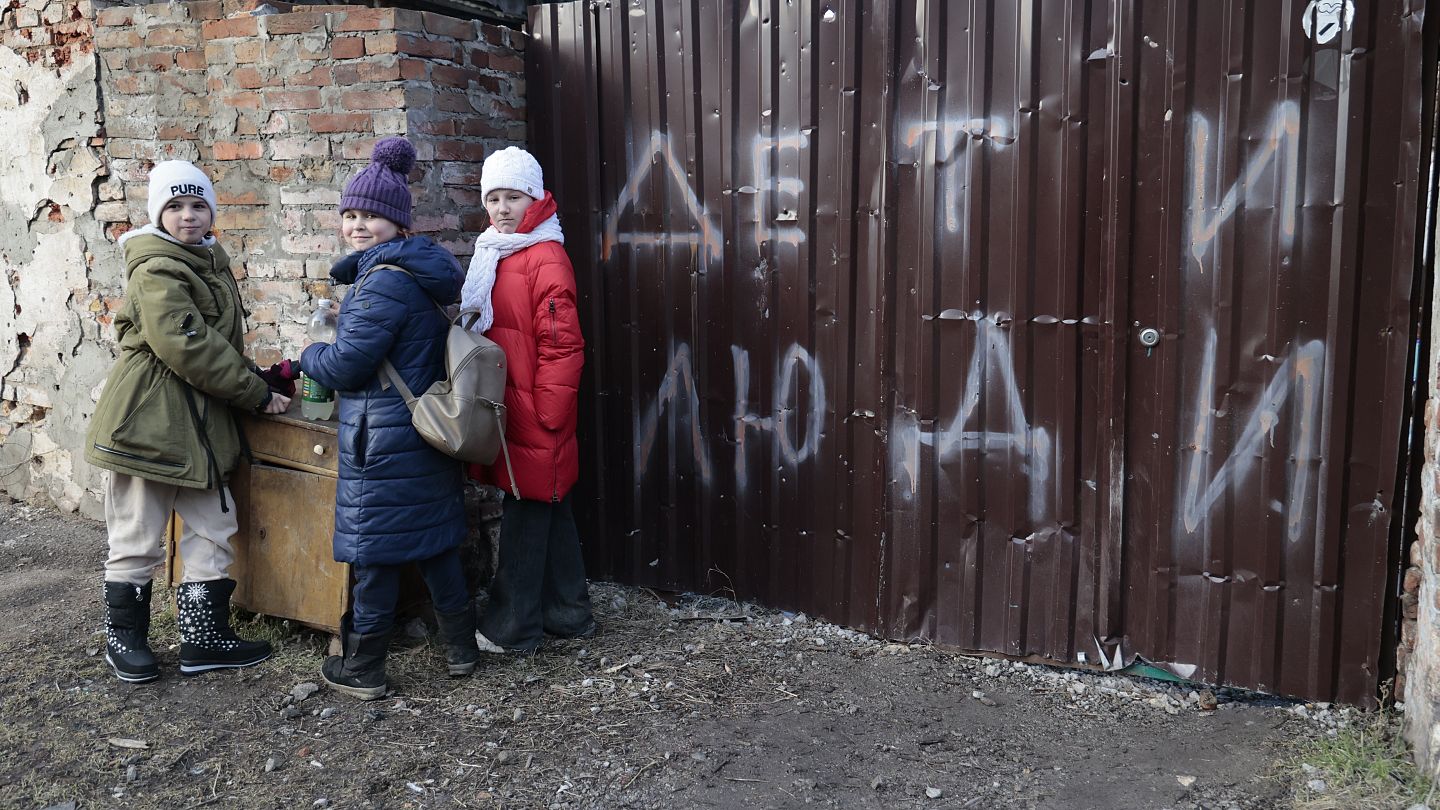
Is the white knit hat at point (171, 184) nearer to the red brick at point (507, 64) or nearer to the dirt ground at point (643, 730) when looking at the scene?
the red brick at point (507, 64)

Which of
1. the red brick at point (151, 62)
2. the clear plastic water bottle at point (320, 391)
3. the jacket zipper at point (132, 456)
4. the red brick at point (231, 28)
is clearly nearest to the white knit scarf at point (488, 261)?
the clear plastic water bottle at point (320, 391)

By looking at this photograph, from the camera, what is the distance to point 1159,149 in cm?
330

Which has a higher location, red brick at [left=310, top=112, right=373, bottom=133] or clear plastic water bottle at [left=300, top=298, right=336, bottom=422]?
red brick at [left=310, top=112, right=373, bottom=133]

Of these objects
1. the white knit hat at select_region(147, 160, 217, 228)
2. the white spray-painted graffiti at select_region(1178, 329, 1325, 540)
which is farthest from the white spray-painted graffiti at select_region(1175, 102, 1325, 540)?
the white knit hat at select_region(147, 160, 217, 228)

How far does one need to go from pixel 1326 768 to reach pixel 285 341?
3753 mm

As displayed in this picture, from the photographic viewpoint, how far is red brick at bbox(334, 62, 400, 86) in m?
3.99

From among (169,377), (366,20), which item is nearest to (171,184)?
(169,377)

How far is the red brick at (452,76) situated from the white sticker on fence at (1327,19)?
9.19 feet

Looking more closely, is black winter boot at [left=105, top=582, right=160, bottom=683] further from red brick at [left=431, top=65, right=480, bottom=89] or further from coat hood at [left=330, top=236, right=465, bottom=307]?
red brick at [left=431, top=65, right=480, bottom=89]

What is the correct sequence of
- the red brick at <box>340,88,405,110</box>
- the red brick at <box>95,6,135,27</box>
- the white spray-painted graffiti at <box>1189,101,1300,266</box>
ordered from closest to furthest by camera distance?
the white spray-painted graffiti at <box>1189,101,1300,266</box>
the red brick at <box>340,88,405,110</box>
the red brick at <box>95,6,135,27</box>

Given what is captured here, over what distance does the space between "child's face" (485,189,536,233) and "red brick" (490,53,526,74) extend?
2.61ft

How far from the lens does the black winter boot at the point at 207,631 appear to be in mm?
3717

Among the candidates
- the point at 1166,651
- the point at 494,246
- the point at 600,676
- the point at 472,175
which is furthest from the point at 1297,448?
the point at 472,175

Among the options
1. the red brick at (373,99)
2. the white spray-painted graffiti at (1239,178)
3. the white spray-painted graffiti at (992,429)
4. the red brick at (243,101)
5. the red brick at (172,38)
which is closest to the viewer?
the white spray-painted graffiti at (1239,178)
